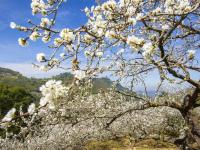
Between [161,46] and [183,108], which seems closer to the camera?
[161,46]

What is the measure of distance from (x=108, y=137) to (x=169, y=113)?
5.97 meters

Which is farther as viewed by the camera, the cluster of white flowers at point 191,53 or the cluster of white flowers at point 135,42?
the cluster of white flowers at point 191,53

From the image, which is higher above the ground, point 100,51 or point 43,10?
point 43,10

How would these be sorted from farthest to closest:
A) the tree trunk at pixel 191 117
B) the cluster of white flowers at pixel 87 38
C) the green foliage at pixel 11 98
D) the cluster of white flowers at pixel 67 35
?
the green foliage at pixel 11 98, the tree trunk at pixel 191 117, the cluster of white flowers at pixel 87 38, the cluster of white flowers at pixel 67 35

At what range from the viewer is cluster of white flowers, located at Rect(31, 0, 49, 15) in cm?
554

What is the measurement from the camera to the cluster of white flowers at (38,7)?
5.54 m

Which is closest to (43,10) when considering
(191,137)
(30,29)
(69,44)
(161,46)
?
(30,29)

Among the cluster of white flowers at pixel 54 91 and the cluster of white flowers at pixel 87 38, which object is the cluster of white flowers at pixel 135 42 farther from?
the cluster of white flowers at pixel 87 38

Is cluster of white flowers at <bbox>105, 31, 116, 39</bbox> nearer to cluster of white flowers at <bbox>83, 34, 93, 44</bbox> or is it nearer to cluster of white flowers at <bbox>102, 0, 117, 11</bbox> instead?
cluster of white flowers at <bbox>102, 0, 117, 11</bbox>

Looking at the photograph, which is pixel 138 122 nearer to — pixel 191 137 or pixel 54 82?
pixel 191 137

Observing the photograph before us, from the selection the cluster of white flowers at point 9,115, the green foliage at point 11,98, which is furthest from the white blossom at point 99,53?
the green foliage at point 11,98

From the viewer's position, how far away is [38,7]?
18.6 feet

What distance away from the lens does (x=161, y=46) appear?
28.2 ft

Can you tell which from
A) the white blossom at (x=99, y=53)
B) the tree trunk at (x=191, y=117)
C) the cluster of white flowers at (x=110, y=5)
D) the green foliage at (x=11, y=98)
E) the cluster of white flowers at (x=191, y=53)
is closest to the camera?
the cluster of white flowers at (x=110, y=5)
